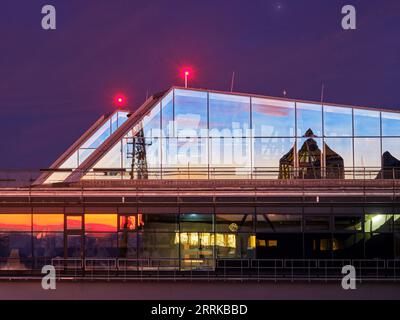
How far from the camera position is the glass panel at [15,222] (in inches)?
1532

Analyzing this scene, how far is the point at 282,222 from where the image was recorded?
3794 cm

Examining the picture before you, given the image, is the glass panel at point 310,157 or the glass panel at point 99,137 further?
the glass panel at point 99,137

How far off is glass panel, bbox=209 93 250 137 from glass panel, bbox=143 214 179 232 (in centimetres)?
525

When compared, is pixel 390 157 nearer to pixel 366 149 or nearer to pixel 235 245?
pixel 366 149

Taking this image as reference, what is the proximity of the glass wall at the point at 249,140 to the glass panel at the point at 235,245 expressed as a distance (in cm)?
365

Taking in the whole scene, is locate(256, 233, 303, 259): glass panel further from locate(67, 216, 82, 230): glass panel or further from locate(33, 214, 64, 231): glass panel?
locate(33, 214, 64, 231): glass panel

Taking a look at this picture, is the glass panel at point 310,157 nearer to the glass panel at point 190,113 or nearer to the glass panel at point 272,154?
the glass panel at point 272,154

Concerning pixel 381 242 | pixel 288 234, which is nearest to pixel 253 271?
pixel 288 234

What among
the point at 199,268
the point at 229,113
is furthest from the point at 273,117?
the point at 199,268

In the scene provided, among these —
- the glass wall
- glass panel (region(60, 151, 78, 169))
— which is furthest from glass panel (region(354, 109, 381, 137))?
glass panel (region(60, 151, 78, 169))

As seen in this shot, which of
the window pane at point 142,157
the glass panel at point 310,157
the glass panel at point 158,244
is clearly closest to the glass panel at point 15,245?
the glass panel at point 158,244

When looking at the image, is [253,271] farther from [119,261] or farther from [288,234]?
[119,261]

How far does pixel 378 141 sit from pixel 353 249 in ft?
19.2

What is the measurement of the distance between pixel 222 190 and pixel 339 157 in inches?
249
